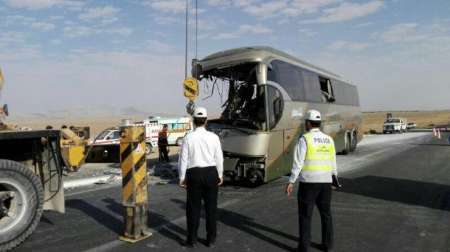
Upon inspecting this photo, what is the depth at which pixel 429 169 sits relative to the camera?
1650 centimetres

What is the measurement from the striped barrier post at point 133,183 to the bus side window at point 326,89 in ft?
39.6

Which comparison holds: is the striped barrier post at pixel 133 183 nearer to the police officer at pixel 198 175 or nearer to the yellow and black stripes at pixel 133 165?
the yellow and black stripes at pixel 133 165

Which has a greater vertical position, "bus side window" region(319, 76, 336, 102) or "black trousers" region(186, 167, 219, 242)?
"bus side window" region(319, 76, 336, 102)

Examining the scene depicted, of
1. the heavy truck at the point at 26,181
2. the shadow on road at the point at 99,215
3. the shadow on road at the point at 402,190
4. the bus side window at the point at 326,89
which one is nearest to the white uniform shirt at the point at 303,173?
the shadow on road at the point at 99,215

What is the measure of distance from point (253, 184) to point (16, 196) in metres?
7.73

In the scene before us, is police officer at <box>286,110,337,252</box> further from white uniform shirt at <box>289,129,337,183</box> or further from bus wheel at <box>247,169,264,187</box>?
bus wheel at <box>247,169,264,187</box>

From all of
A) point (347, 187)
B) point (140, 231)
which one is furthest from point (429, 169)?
point (140, 231)

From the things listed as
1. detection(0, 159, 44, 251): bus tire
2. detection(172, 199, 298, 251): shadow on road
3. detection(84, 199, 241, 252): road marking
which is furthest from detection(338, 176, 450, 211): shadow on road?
detection(0, 159, 44, 251): bus tire

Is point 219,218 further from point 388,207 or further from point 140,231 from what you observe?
point 388,207

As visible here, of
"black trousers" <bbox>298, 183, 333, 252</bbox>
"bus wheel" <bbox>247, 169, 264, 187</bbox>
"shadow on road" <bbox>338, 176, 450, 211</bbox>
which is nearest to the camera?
"black trousers" <bbox>298, 183, 333, 252</bbox>

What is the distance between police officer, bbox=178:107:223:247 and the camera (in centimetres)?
679

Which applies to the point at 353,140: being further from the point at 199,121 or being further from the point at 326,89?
the point at 199,121

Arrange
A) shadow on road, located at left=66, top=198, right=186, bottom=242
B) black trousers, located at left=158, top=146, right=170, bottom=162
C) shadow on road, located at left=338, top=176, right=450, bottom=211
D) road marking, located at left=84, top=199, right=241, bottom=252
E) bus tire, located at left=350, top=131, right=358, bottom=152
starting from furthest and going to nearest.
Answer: bus tire, located at left=350, top=131, right=358, bottom=152 → black trousers, located at left=158, top=146, right=170, bottom=162 → shadow on road, located at left=338, top=176, right=450, bottom=211 → shadow on road, located at left=66, top=198, right=186, bottom=242 → road marking, located at left=84, top=199, right=241, bottom=252

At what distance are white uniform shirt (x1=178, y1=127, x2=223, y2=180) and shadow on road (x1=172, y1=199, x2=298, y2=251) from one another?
1.39m
